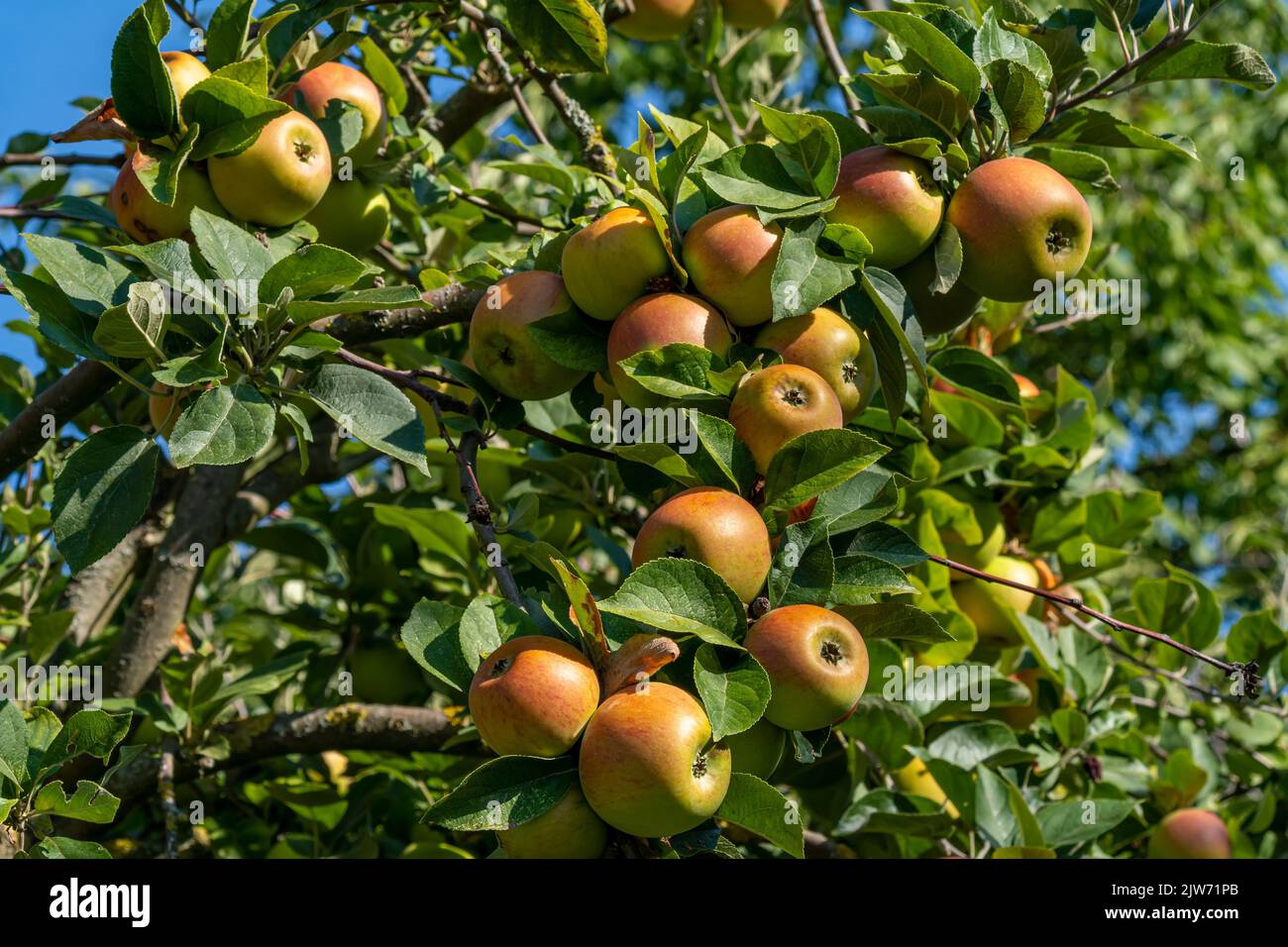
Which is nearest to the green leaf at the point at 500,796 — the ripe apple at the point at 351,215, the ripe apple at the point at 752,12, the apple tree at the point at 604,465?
the apple tree at the point at 604,465

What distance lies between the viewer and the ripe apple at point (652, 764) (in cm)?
98

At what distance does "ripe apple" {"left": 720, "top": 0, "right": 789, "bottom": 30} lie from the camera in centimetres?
229

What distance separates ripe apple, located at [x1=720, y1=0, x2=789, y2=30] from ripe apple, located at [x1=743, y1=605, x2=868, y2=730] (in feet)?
Answer: 5.02

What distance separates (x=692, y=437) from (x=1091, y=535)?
1.08m

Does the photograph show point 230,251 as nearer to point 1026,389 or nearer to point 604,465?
Result: point 604,465

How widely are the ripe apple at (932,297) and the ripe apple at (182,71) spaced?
31.8 inches

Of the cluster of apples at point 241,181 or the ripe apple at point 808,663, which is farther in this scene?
the cluster of apples at point 241,181

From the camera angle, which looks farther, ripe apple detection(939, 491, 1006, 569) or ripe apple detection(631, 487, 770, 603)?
ripe apple detection(939, 491, 1006, 569)

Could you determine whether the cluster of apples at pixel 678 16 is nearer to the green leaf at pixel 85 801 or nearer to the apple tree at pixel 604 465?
the apple tree at pixel 604 465

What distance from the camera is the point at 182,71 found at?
1.42m

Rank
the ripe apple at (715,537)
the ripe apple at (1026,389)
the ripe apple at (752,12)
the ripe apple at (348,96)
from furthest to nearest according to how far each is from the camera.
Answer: the ripe apple at (752,12), the ripe apple at (1026,389), the ripe apple at (348,96), the ripe apple at (715,537)

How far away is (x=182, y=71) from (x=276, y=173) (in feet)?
0.55

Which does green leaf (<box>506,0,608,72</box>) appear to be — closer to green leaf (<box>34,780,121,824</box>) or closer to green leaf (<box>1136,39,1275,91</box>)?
green leaf (<box>1136,39,1275,91</box>)

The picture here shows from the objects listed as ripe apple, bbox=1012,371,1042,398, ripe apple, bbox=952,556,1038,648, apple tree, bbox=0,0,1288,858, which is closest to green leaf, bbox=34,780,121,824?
apple tree, bbox=0,0,1288,858
